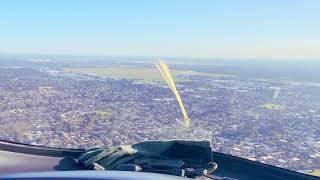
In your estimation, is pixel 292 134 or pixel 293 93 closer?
pixel 292 134

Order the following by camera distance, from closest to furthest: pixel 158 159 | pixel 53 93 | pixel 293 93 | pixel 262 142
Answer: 1. pixel 158 159
2. pixel 262 142
3. pixel 293 93
4. pixel 53 93

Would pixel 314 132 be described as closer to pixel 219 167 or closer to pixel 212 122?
pixel 212 122

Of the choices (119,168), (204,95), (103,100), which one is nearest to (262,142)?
(119,168)

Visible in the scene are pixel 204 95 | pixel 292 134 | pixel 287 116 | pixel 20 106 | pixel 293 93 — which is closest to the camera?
pixel 292 134

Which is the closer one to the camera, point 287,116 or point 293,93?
point 287,116

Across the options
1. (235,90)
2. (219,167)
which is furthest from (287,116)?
(219,167)

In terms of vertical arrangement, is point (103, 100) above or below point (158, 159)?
below

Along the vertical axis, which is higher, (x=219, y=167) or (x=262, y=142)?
(x=219, y=167)

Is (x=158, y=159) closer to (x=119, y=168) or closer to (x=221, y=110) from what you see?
(x=119, y=168)

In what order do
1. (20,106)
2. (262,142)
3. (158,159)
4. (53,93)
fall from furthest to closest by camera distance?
1. (53,93)
2. (20,106)
3. (262,142)
4. (158,159)
